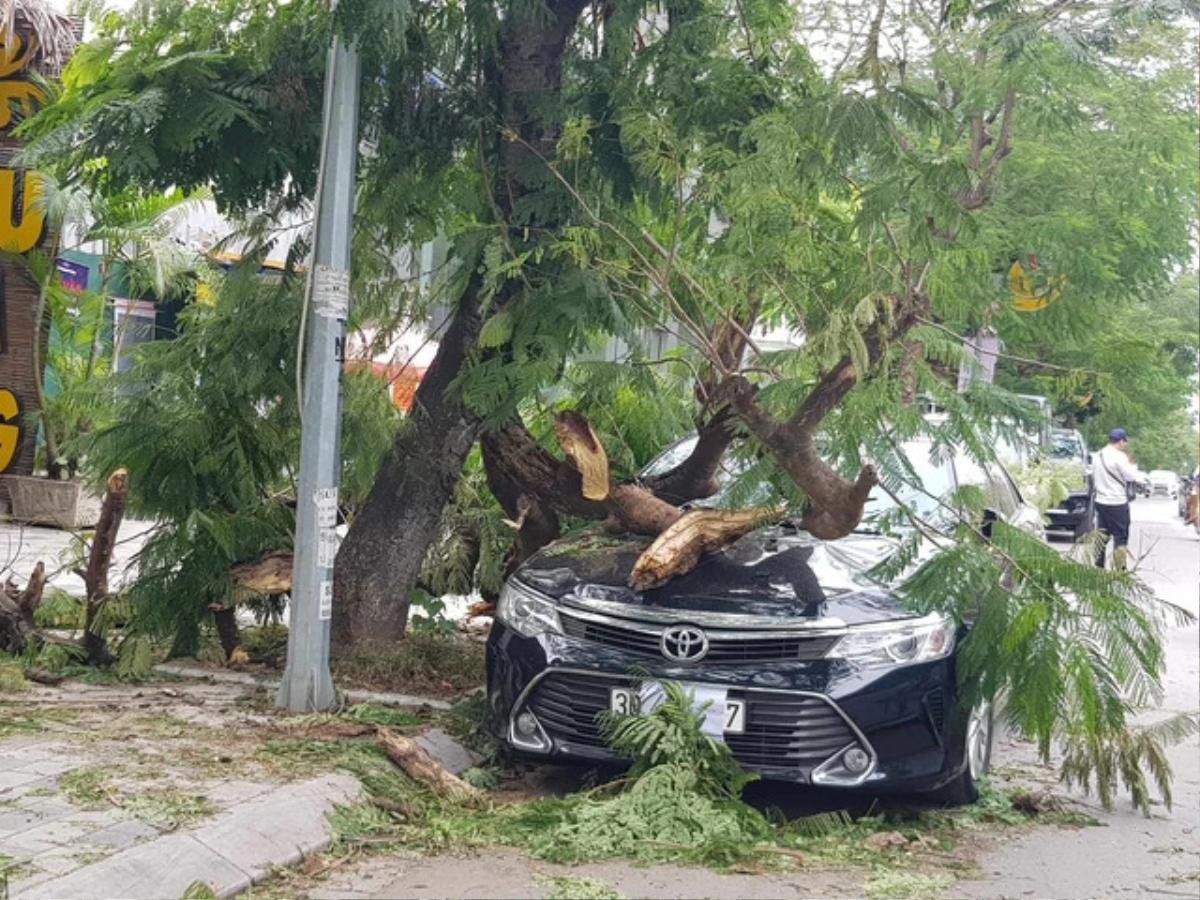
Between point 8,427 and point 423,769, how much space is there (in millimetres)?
10810

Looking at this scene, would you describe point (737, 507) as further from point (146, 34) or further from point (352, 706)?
point (146, 34)

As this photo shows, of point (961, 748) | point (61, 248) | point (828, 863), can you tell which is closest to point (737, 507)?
point (961, 748)

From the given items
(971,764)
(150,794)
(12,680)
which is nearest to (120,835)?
(150,794)

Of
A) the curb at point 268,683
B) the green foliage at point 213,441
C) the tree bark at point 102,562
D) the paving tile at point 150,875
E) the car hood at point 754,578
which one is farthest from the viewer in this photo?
the green foliage at point 213,441

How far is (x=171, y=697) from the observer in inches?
279

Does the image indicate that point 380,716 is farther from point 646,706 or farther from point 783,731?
point 783,731

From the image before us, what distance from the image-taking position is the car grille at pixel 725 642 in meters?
5.90

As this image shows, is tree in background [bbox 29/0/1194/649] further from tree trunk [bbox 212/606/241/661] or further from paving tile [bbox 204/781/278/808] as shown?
paving tile [bbox 204/781/278/808]

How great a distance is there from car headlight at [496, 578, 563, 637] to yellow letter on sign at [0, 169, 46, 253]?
10.1 meters

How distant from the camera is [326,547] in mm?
6906

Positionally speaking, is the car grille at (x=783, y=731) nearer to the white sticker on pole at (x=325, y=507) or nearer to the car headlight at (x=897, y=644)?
the car headlight at (x=897, y=644)

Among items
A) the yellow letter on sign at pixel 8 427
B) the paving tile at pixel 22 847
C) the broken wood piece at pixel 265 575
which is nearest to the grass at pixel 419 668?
the broken wood piece at pixel 265 575

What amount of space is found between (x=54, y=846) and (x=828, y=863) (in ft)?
8.83

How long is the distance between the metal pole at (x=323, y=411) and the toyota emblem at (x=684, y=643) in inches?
70.7
